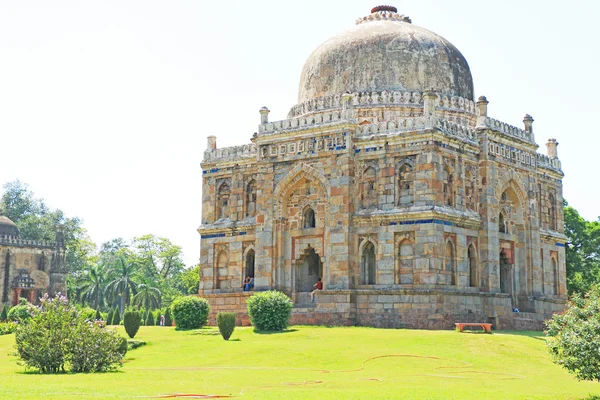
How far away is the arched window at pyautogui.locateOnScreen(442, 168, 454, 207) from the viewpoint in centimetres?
3148

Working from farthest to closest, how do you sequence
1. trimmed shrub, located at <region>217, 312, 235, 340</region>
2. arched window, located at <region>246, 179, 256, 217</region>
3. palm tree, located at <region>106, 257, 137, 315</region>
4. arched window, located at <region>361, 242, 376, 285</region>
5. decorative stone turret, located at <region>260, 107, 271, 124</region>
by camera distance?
1. palm tree, located at <region>106, 257, 137, 315</region>
2. arched window, located at <region>246, 179, 256, 217</region>
3. decorative stone turret, located at <region>260, 107, 271, 124</region>
4. arched window, located at <region>361, 242, 376, 285</region>
5. trimmed shrub, located at <region>217, 312, 235, 340</region>

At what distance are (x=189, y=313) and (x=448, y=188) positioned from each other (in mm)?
11054

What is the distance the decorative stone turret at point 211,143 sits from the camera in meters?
38.2

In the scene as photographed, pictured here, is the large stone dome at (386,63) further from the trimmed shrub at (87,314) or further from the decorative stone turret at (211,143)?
the trimmed shrub at (87,314)

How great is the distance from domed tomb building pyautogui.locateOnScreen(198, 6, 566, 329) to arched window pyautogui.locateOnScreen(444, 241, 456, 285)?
0.04m

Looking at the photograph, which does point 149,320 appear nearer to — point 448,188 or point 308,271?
point 308,271

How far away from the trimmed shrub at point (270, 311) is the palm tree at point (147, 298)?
34.7 metres

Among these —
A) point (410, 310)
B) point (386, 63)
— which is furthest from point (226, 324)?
point (386, 63)

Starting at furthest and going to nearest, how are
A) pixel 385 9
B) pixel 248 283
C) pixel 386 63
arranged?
pixel 385 9
pixel 386 63
pixel 248 283

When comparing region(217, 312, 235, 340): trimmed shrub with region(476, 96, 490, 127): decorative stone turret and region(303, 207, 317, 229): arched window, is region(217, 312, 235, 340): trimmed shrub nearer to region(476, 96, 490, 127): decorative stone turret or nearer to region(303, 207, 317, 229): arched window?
region(303, 207, 317, 229): arched window

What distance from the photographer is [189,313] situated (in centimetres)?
3300

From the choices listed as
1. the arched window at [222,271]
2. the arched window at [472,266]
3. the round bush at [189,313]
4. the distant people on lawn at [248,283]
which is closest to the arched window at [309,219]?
the distant people on lawn at [248,283]

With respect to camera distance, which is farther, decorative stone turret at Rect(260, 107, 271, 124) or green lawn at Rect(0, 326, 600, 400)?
decorative stone turret at Rect(260, 107, 271, 124)

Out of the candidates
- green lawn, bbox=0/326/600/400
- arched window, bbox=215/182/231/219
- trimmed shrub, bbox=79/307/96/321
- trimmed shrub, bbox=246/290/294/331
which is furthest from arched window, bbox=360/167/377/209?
trimmed shrub, bbox=79/307/96/321
